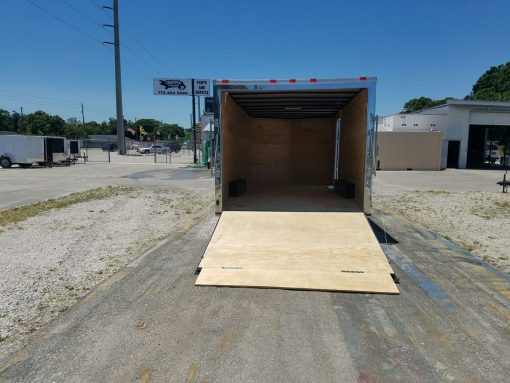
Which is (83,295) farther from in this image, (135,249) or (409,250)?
(409,250)

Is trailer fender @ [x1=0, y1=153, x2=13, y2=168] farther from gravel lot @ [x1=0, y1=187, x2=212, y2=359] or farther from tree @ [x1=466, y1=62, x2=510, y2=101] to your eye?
tree @ [x1=466, y1=62, x2=510, y2=101]

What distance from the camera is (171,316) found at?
3748 millimetres

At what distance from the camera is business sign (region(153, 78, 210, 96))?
3891 centimetres

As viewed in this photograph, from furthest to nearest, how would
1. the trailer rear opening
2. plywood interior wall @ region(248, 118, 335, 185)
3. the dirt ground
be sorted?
plywood interior wall @ region(248, 118, 335, 185)
the trailer rear opening
the dirt ground

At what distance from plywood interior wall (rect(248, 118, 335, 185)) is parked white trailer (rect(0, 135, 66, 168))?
72.6 feet

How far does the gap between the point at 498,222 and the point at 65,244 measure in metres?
9.92

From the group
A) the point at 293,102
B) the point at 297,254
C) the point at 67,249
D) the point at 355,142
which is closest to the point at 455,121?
the point at 293,102

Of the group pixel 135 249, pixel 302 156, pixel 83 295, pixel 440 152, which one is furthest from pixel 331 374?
pixel 440 152

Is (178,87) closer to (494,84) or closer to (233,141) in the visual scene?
(233,141)

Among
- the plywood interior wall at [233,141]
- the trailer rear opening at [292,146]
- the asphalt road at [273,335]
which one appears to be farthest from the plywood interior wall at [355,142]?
the asphalt road at [273,335]

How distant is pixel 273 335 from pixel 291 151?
33.1ft

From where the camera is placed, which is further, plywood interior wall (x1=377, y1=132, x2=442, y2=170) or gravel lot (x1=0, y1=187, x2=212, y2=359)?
plywood interior wall (x1=377, y1=132, x2=442, y2=170)

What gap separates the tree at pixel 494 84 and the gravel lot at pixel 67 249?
57.1m

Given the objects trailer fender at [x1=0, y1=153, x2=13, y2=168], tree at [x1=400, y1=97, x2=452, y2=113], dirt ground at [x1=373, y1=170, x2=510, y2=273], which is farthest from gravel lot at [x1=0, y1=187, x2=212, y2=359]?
tree at [x1=400, y1=97, x2=452, y2=113]
